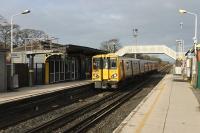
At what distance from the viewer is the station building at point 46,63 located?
28.0m

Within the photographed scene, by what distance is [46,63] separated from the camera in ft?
101

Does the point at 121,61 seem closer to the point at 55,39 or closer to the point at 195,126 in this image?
the point at 55,39

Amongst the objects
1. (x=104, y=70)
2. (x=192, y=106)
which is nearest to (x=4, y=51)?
(x=104, y=70)

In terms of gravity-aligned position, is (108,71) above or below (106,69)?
below

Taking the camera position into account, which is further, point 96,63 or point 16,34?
point 16,34

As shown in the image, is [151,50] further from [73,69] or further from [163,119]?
[163,119]

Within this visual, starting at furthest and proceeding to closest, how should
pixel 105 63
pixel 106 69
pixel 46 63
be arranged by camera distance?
pixel 46 63 < pixel 105 63 < pixel 106 69

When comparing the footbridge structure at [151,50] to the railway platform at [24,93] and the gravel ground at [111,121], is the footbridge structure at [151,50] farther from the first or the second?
the gravel ground at [111,121]

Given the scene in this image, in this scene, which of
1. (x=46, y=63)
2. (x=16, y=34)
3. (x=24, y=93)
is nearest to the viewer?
(x=24, y=93)

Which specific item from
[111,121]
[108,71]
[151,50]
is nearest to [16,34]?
[151,50]

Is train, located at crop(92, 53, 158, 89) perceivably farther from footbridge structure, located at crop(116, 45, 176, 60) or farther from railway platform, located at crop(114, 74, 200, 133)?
footbridge structure, located at crop(116, 45, 176, 60)

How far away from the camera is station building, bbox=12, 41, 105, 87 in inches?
1101

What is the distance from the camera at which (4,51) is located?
2334 centimetres

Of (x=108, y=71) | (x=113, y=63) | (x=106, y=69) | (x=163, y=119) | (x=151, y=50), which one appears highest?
(x=151, y=50)
